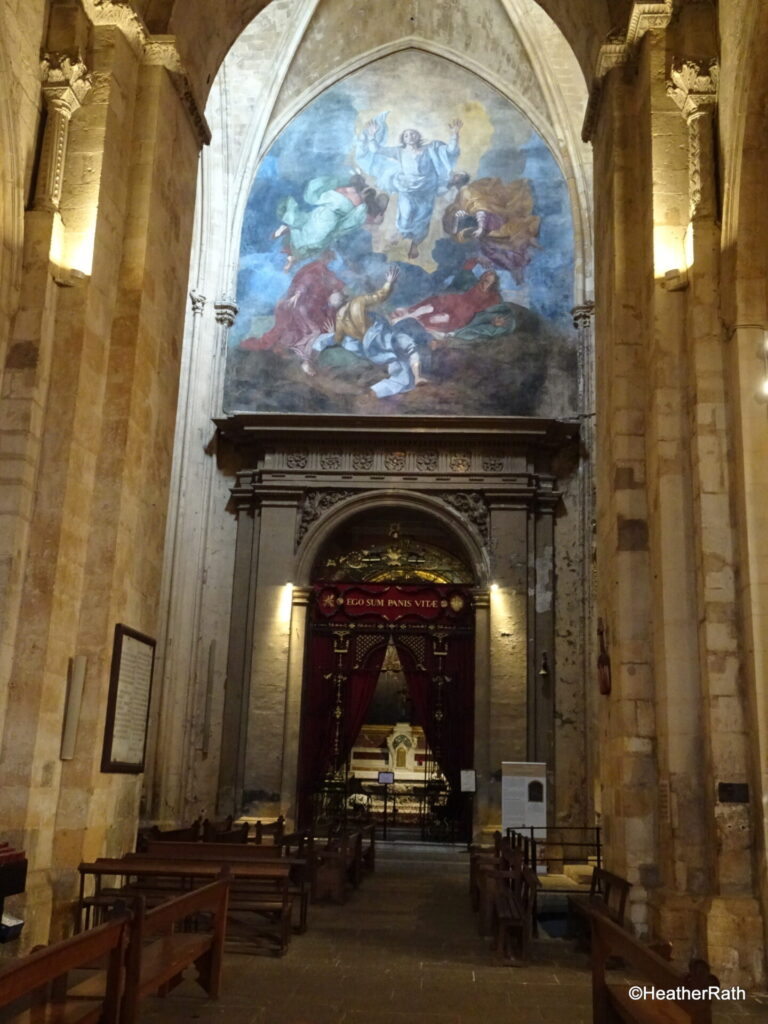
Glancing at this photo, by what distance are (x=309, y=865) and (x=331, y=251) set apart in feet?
40.0

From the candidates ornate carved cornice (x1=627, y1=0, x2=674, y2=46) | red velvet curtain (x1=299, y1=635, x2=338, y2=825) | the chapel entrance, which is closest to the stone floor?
red velvet curtain (x1=299, y1=635, x2=338, y2=825)

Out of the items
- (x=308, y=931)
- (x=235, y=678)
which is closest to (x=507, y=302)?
(x=235, y=678)

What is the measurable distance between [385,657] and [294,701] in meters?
2.74

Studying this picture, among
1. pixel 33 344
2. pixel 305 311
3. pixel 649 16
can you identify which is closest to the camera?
pixel 33 344

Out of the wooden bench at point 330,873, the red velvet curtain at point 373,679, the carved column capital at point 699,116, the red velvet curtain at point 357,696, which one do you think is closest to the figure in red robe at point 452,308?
the red velvet curtain at point 373,679

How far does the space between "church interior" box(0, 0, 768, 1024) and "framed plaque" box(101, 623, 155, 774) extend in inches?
2.0

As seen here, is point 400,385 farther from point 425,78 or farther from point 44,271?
point 44,271

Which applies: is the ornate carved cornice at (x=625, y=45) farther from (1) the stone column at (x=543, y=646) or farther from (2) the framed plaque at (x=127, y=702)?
(1) the stone column at (x=543, y=646)

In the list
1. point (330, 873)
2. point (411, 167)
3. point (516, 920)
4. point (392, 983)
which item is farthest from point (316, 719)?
point (392, 983)

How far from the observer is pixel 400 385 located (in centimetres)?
1823

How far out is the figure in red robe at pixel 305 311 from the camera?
61.1 ft

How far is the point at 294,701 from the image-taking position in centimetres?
1667

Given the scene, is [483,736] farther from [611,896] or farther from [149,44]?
[149,44]

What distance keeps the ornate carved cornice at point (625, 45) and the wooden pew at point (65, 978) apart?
8.41 m
